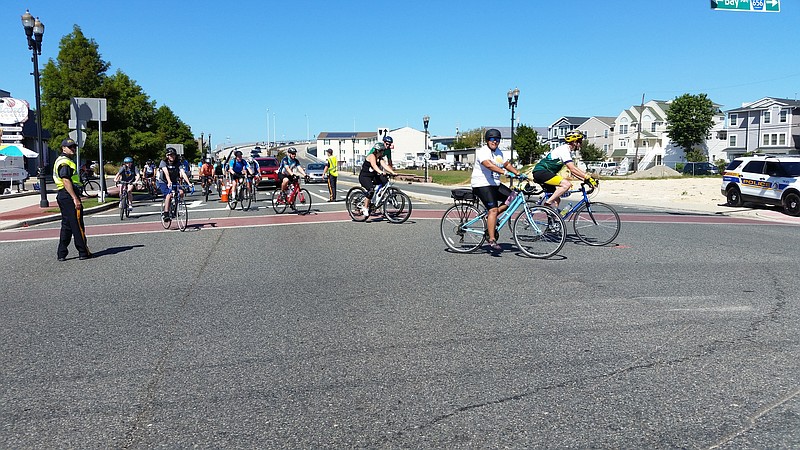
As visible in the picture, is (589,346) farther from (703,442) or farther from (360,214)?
(360,214)

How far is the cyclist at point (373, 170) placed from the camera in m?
14.1

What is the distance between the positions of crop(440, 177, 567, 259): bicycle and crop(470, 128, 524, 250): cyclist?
0.45 feet

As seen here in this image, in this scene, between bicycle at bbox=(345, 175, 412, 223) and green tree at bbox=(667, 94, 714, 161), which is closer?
bicycle at bbox=(345, 175, 412, 223)

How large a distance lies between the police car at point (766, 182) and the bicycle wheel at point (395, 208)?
39.2ft

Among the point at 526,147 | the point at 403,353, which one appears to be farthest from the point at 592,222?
the point at 526,147

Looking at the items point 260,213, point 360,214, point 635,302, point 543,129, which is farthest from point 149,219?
point 543,129

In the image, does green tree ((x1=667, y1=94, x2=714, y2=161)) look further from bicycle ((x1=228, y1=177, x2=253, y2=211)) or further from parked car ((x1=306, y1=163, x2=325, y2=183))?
bicycle ((x1=228, y1=177, x2=253, y2=211))

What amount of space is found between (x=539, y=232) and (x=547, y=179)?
163 cm

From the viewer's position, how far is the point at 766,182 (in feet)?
69.0

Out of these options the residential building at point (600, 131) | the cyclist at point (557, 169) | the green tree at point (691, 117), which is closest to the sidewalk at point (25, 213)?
the cyclist at point (557, 169)

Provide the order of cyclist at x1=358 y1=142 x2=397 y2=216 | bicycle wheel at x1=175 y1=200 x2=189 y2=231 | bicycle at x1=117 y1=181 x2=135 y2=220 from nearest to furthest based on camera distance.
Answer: cyclist at x1=358 y1=142 x2=397 y2=216
bicycle wheel at x1=175 y1=200 x2=189 y2=231
bicycle at x1=117 y1=181 x2=135 y2=220

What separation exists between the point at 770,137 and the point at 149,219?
78.5 m

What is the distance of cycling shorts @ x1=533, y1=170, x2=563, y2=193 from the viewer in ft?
36.9

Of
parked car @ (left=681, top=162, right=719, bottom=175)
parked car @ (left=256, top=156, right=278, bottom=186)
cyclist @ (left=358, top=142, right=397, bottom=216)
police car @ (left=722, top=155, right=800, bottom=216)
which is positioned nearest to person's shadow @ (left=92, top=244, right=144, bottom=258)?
cyclist @ (left=358, top=142, right=397, bottom=216)
